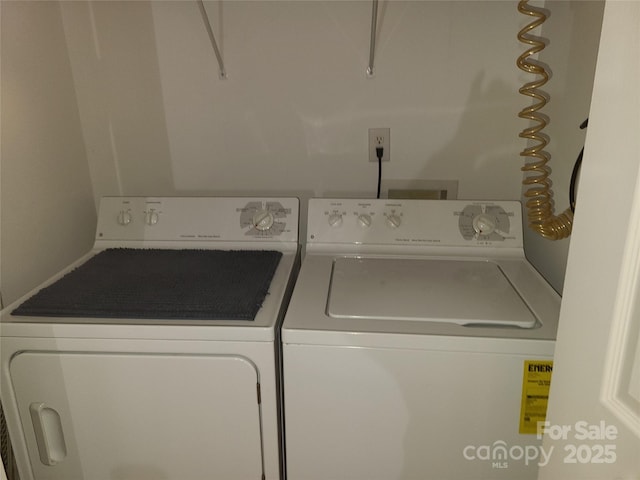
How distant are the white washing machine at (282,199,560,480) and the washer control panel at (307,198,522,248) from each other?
25cm

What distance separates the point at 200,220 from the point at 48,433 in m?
0.73

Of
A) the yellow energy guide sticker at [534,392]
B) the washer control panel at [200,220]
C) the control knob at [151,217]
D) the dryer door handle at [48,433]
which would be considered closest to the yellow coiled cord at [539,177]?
the yellow energy guide sticker at [534,392]

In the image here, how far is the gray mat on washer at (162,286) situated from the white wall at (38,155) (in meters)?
0.17

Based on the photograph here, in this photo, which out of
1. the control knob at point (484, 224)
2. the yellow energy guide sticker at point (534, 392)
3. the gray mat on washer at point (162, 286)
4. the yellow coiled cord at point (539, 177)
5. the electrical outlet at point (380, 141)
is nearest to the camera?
the yellow energy guide sticker at point (534, 392)

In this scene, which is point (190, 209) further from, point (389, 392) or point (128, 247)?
point (389, 392)

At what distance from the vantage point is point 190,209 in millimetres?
1585

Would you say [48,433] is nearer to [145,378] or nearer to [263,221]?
[145,378]

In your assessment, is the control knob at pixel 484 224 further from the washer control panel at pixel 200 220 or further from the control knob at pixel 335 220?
the washer control panel at pixel 200 220

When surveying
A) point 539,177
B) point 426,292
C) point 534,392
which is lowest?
point 534,392

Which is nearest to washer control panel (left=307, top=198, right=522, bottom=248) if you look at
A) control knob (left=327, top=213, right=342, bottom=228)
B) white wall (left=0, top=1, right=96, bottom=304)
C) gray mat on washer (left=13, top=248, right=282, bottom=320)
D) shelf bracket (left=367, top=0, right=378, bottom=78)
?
control knob (left=327, top=213, right=342, bottom=228)

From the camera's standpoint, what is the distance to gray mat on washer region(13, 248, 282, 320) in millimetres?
1124

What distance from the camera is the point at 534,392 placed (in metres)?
1.04

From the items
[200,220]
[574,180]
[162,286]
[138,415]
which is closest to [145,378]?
[138,415]

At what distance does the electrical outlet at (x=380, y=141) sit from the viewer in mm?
1700
